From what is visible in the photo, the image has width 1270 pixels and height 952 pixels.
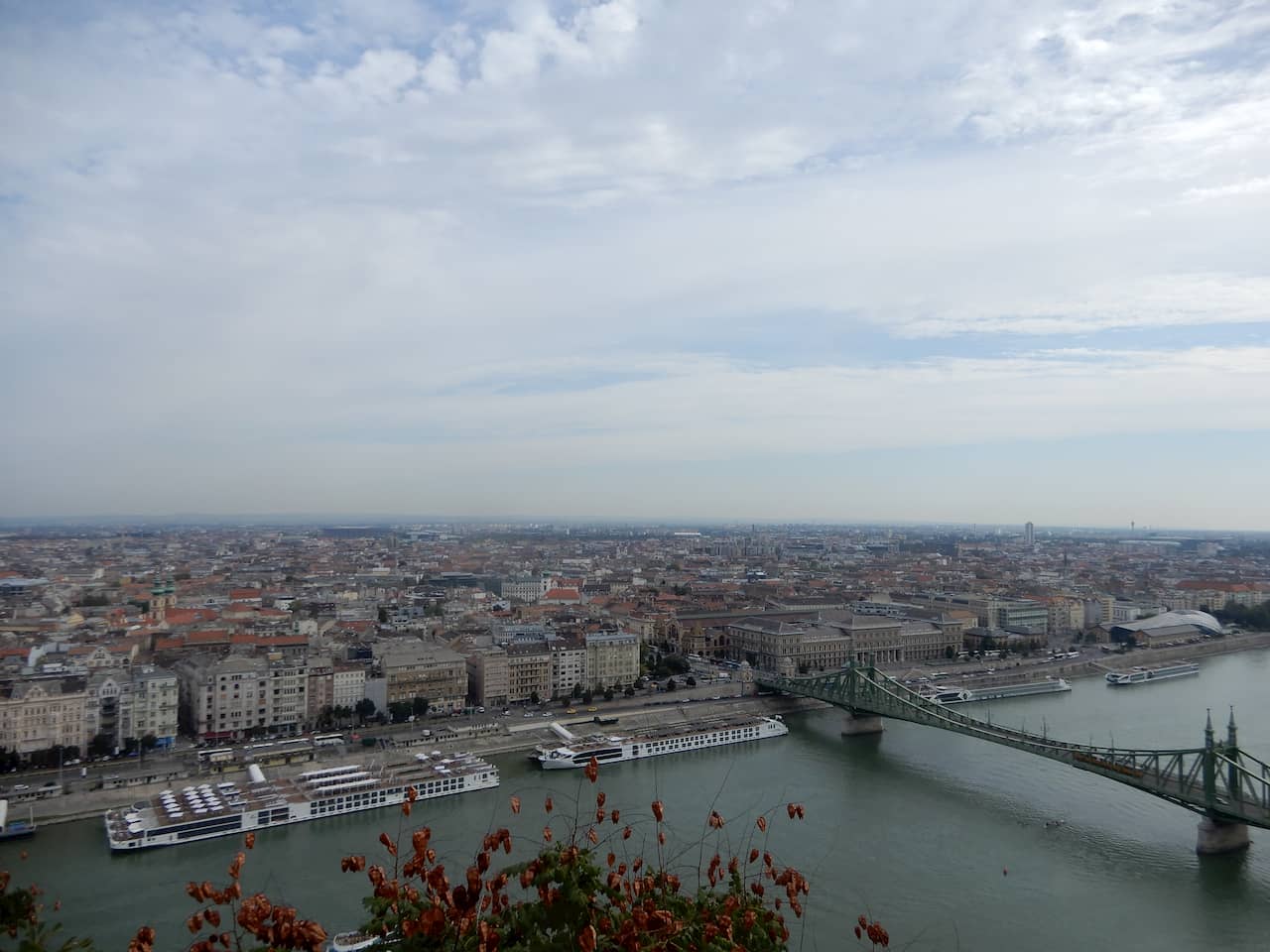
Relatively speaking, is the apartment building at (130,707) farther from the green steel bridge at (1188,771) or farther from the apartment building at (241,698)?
the green steel bridge at (1188,771)

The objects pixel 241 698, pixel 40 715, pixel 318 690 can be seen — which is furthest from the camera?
pixel 318 690

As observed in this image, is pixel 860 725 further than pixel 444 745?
Yes

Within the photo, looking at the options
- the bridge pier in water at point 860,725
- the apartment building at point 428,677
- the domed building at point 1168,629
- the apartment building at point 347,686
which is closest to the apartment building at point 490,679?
the apartment building at point 428,677

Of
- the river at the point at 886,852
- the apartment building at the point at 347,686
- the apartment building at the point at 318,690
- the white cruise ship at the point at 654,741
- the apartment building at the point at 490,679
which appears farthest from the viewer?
the apartment building at the point at 490,679

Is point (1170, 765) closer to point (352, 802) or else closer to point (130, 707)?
point (352, 802)

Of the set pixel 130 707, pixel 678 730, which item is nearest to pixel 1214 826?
pixel 678 730

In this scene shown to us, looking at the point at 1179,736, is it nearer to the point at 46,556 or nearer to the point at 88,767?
the point at 88,767
